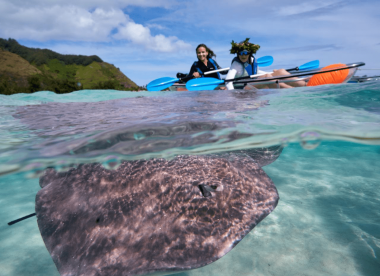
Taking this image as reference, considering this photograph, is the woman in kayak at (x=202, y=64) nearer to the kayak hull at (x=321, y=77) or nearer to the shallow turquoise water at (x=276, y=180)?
the kayak hull at (x=321, y=77)

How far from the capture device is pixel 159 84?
1447cm

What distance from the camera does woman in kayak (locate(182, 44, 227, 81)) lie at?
45.8 ft

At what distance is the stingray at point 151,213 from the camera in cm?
238

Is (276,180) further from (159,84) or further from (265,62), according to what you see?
(265,62)

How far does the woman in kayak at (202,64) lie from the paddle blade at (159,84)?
0.90m

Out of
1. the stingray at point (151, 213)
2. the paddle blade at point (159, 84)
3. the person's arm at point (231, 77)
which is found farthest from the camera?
the paddle blade at point (159, 84)

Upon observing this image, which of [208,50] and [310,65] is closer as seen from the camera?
[208,50]

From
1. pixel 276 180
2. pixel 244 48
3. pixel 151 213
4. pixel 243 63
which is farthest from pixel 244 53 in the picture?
pixel 151 213

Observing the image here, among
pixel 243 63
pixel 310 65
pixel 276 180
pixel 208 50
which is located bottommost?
pixel 276 180

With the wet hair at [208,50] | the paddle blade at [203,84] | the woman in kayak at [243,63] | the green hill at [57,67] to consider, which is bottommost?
the paddle blade at [203,84]

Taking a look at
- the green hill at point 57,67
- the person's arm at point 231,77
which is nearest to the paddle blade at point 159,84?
the person's arm at point 231,77

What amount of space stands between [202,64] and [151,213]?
12.8 m

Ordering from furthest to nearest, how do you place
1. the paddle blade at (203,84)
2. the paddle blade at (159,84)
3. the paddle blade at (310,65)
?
the paddle blade at (310,65)
the paddle blade at (159,84)
the paddle blade at (203,84)

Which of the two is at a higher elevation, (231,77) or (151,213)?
(231,77)
